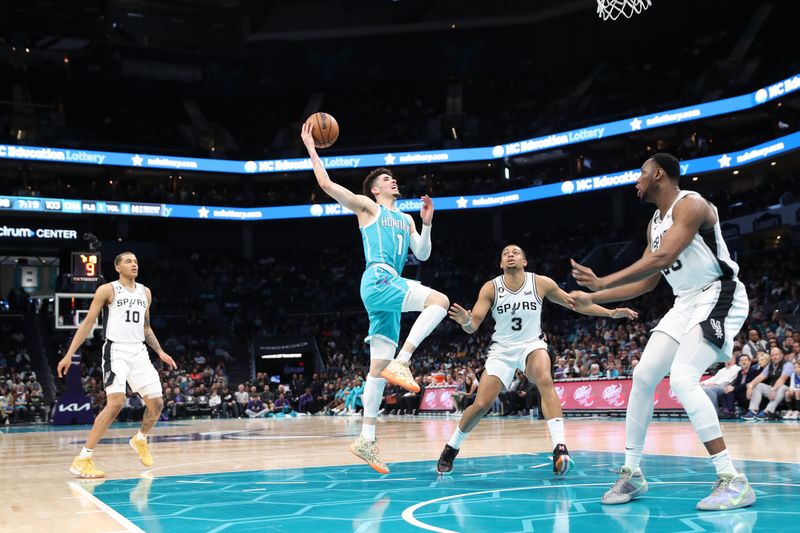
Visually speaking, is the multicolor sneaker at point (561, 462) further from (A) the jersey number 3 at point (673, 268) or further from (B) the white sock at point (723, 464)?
(A) the jersey number 3 at point (673, 268)

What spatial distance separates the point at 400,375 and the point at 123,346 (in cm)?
339

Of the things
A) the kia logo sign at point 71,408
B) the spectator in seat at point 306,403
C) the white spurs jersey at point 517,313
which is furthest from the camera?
the spectator in seat at point 306,403

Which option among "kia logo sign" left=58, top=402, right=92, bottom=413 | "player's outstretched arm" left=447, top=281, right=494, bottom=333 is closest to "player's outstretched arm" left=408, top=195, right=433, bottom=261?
"player's outstretched arm" left=447, top=281, right=494, bottom=333

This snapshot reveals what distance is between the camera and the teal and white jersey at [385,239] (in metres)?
7.46

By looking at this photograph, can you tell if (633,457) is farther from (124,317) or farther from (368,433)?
(124,317)

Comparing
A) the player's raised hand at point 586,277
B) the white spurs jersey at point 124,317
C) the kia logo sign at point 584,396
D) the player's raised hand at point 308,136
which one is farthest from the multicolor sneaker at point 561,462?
the kia logo sign at point 584,396

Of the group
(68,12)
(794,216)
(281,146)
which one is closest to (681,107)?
(794,216)

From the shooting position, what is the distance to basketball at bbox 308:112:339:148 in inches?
311

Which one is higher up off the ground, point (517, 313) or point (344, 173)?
point (344, 173)

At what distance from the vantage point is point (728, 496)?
16.1 feet

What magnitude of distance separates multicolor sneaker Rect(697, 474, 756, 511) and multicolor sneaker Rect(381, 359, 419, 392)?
96.9 inches

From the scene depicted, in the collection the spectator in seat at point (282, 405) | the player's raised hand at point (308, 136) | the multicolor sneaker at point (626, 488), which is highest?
the player's raised hand at point (308, 136)

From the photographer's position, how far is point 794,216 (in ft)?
92.7

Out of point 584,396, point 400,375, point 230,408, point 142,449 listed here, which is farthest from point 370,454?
point 230,408
